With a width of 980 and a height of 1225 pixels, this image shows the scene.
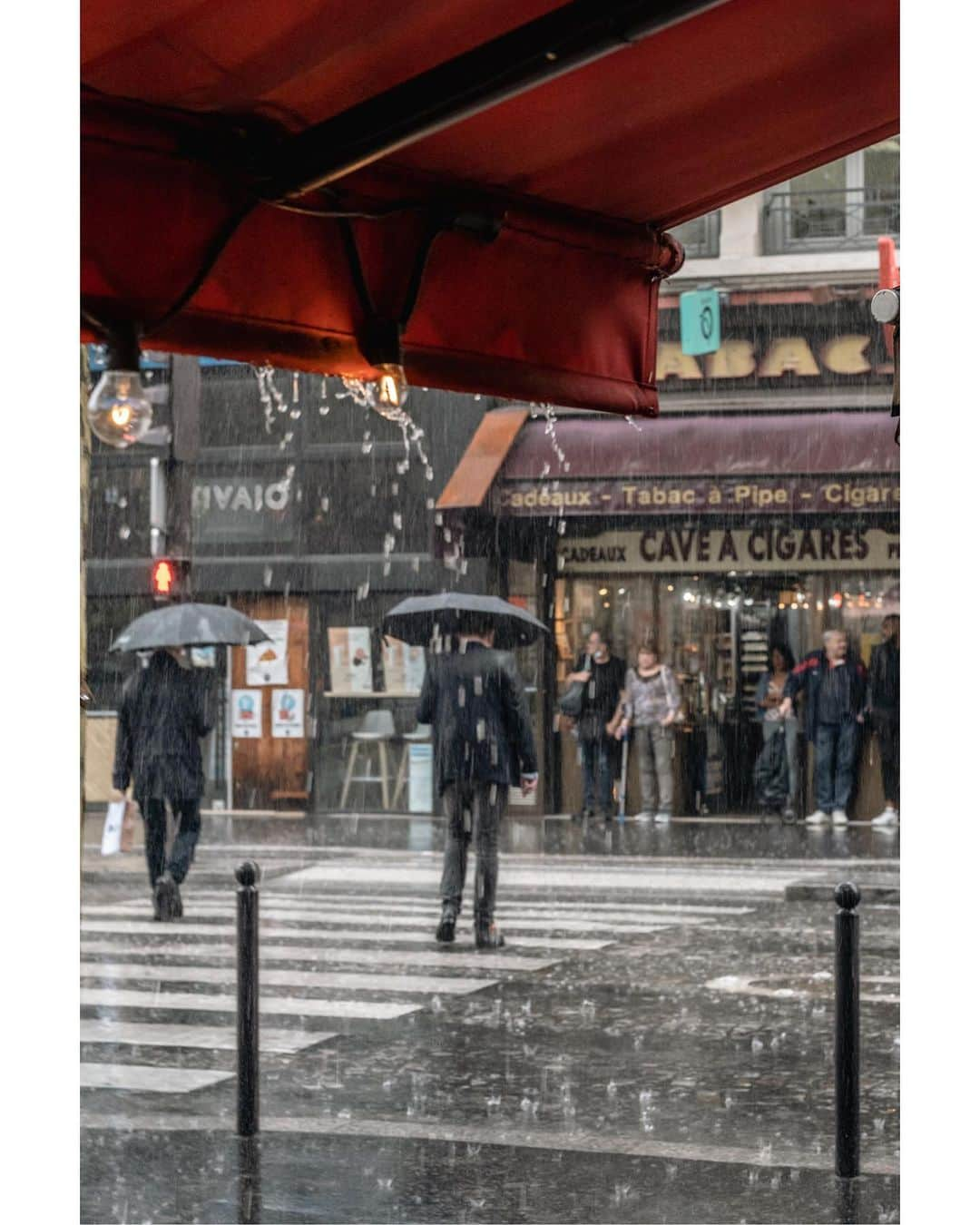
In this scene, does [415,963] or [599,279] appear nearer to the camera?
[599,279]

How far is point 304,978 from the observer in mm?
10547

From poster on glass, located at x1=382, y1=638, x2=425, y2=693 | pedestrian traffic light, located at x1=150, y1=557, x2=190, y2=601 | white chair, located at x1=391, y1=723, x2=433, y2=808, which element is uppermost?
pedestrian traffic light, located at x1=150, y1=557, x2=190, y2=601

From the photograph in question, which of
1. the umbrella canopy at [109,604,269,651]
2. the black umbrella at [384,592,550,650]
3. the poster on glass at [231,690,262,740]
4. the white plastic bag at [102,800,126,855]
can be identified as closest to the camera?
the black umbrella at [384,592,550,650]

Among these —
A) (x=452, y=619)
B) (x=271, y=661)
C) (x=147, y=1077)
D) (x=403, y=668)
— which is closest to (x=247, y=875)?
(x=147, y=1077)

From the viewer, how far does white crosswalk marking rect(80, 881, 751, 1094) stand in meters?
8.66

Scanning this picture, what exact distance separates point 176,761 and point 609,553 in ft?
31.0

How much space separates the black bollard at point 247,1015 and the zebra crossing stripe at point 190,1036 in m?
1.70

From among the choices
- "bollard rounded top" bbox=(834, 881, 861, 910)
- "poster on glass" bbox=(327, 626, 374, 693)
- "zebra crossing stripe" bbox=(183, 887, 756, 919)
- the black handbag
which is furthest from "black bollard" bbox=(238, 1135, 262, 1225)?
"poster on glass" bbox=(327, 626, 374, 693)

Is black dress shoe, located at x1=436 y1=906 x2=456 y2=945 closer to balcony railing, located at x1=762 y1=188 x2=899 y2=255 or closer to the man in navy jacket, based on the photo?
the man in navy jacket

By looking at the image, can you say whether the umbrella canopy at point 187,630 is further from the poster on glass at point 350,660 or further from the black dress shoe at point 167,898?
the poster on glass at point 350,660

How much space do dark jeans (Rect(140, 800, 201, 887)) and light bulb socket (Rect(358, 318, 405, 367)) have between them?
827cm

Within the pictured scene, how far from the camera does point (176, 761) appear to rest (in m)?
12.9
